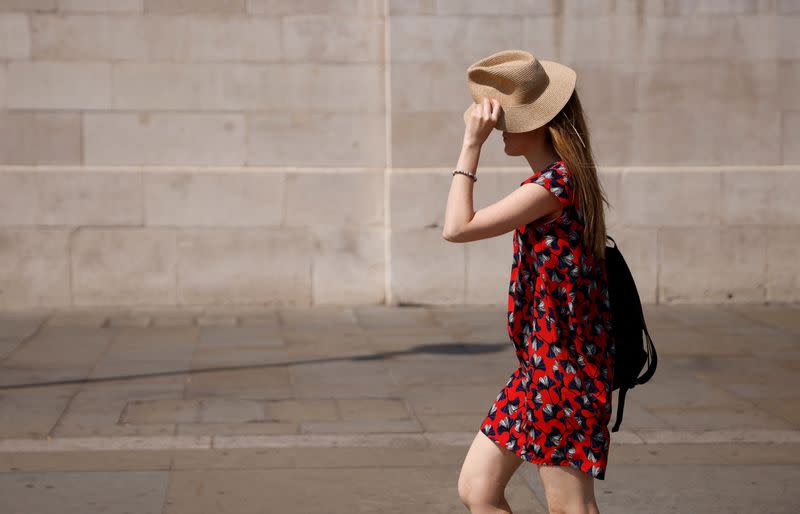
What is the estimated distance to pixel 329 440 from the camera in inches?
245

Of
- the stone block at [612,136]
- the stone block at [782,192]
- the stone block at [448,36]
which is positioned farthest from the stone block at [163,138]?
the stone block at [782,192]

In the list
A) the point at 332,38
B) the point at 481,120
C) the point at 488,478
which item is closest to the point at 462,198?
the point at 481,120

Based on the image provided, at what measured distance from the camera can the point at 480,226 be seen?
3289 mm

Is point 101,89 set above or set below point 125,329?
above

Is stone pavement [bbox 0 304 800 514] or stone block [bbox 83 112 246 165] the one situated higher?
stone block [bbox 83 112 246 165]

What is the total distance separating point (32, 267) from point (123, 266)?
2.77 feet

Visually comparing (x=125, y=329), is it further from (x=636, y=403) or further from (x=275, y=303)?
(x=636, y=403)

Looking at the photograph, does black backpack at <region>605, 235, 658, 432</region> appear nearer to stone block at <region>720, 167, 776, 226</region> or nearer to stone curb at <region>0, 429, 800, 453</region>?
stone curb at <region>0, 429, 800, 453</region>

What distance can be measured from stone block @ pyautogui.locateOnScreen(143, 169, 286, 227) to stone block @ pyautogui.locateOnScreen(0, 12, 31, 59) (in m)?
1.63

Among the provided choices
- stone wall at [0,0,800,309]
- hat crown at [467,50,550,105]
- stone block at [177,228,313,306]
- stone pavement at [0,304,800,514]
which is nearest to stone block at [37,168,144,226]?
stone wall at [0,0,800,309]

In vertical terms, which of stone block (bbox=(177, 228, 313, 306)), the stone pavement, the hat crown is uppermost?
the hat crown

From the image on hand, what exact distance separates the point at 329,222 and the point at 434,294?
1.25 meters

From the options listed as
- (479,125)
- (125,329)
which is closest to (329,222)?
A: (125,329)

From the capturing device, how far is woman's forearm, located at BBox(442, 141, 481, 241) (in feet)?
10.9
